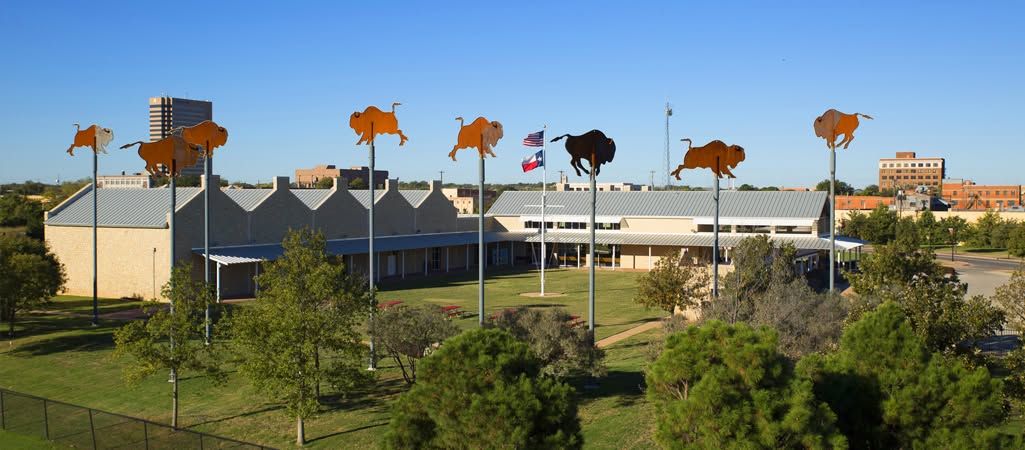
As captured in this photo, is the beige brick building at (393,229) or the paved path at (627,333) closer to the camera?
the paved path at (627,333)

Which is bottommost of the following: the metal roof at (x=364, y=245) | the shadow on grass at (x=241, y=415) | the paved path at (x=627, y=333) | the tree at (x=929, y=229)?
the shadow on grass at (x=241, y=415)

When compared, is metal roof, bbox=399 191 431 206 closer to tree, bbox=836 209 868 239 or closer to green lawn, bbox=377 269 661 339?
green lawn, bbox=377 269 661 339

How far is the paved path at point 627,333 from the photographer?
117ft

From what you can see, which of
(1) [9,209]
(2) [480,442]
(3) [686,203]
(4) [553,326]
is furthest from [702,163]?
(1) [9,209]

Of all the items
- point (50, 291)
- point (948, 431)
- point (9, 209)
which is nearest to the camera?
point (948, 431)

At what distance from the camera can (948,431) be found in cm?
1527

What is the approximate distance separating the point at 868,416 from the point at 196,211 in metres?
43.1

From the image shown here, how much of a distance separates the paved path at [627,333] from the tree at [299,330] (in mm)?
13407

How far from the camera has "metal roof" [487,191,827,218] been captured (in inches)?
2707

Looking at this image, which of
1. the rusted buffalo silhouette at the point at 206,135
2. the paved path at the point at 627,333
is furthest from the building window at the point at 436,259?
the rusted buffalo silhouette at the point at 206,135

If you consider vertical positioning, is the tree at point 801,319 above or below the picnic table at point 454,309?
above

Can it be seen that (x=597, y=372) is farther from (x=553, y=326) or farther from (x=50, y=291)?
(x=50, y=291)

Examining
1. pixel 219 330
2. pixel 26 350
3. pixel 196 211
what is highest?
pixel 196 211

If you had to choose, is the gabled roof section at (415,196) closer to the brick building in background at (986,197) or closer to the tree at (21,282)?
the tree at (21,282)
